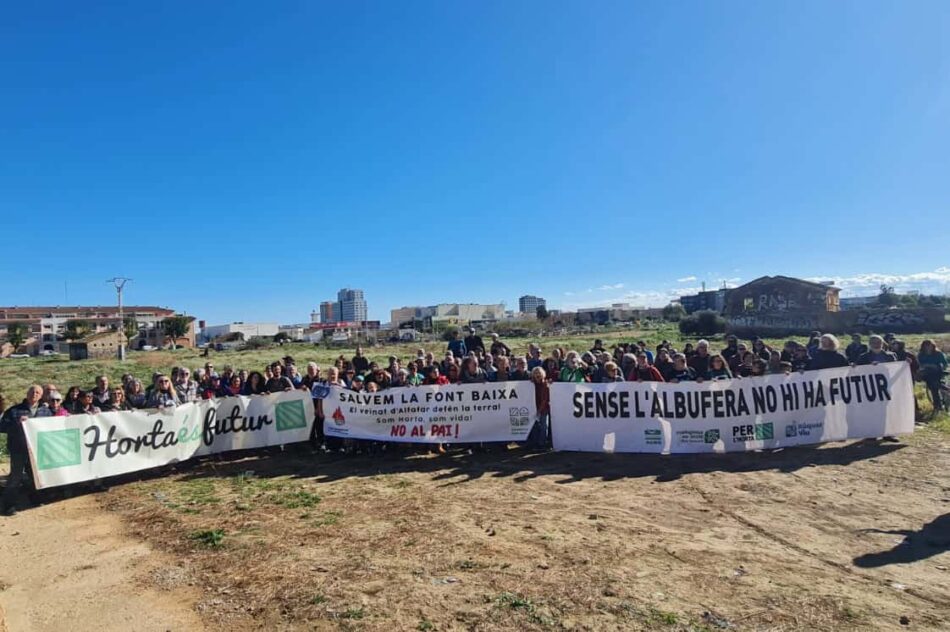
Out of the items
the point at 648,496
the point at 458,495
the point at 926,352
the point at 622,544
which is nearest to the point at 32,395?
the point at 458,495

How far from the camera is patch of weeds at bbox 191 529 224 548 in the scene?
5.92 m

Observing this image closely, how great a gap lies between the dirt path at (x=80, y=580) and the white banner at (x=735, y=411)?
6695mm

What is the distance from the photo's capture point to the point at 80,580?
5.26 m

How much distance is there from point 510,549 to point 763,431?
20.3 ft

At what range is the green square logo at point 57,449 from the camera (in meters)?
7.91

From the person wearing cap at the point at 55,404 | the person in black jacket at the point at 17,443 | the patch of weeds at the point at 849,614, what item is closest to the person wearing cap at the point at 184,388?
the person wearing cap at the point at 55,404

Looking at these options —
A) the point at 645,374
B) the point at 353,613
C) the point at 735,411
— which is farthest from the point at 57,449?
the point at 735,411

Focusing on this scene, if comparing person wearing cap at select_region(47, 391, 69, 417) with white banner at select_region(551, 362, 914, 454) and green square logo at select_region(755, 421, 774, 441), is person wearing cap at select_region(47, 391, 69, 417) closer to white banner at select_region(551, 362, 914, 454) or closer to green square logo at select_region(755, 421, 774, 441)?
white banner at select_region(551, 362, 914, 454)

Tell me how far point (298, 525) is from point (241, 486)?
239 centimetres

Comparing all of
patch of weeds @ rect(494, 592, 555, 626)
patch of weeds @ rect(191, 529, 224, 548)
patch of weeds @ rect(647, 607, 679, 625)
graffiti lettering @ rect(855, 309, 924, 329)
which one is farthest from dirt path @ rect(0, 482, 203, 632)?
graffiti lettering @ rect(855, 309, 924, 329)

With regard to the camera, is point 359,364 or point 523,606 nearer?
point 523,606

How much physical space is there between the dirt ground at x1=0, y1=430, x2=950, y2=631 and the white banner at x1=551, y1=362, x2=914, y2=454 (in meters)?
0.54

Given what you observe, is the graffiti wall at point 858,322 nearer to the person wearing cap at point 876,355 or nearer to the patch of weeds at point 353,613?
the person wearing cap at point 876,355

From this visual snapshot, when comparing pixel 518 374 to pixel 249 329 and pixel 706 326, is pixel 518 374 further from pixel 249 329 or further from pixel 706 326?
pixel 249 329
